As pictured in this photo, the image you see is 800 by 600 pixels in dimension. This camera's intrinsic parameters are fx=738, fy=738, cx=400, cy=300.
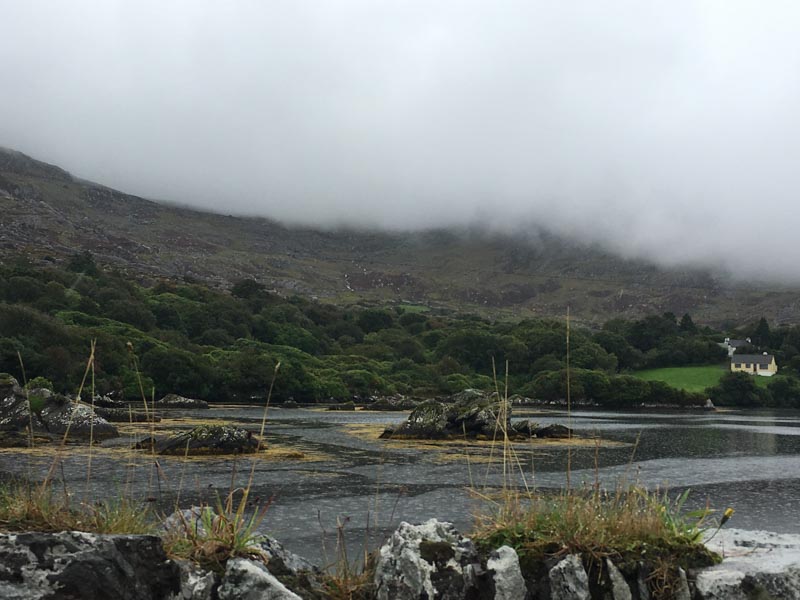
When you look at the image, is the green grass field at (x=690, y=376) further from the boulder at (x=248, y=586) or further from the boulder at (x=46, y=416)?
the boulder at (x=248, y=586)

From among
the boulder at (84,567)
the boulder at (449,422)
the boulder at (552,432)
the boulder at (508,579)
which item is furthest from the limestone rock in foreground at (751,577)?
the boulder at (552,432)

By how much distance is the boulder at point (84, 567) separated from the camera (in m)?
6.81

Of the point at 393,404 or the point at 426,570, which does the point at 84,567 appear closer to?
the point at 426,570

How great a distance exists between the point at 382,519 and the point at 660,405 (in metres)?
120

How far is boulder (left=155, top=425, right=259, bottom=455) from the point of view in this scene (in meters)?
35.2

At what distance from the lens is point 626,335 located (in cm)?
19425

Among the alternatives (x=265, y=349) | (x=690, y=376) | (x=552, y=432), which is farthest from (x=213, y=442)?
(x=690, y=376)

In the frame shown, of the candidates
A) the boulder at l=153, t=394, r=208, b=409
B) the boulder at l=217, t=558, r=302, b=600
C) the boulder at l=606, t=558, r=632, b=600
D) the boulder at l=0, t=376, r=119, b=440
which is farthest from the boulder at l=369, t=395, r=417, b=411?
the boulder at l=217, t=558, r=302, b=600

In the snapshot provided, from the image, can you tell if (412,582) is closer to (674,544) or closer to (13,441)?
(674,544)

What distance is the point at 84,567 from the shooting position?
7.04 m

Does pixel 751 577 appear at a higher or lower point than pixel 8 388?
higher

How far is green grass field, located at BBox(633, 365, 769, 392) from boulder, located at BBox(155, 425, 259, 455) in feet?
383

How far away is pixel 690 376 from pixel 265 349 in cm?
8869

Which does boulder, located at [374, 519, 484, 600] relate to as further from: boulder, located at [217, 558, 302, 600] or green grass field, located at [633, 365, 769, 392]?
green grass field, located at [633, 365, 769, 392]
